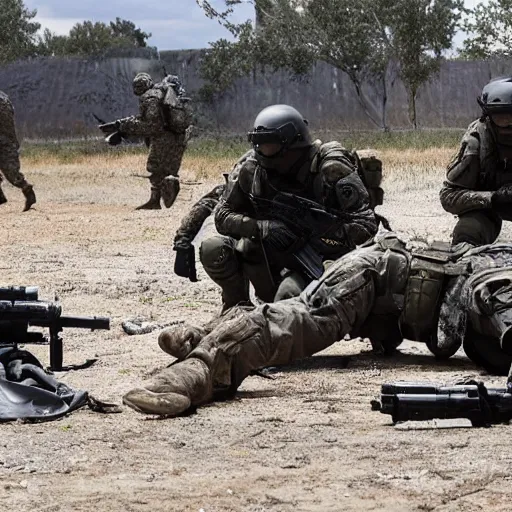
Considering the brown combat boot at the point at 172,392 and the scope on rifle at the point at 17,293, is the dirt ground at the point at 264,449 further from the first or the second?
the scope on rifle at the point at 17,293

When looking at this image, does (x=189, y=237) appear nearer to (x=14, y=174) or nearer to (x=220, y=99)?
(x=14, y=174)

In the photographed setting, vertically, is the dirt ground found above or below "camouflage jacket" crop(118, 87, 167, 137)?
below

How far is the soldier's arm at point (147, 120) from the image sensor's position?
50.4 feet

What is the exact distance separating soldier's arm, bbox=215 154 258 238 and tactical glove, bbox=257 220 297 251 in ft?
0.18

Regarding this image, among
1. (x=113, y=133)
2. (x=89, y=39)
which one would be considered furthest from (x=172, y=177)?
(x=89, y=39)

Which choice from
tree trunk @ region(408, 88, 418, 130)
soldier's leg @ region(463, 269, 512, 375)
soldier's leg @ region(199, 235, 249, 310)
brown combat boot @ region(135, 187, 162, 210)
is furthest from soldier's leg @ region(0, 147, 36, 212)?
tree trunk @ region(408, 88, 418, 130)

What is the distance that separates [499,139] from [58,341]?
2763 mm

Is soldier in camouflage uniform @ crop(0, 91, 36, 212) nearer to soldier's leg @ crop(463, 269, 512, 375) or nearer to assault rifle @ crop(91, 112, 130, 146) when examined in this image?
assault rifle @ crop(91, 112, 130, 146)

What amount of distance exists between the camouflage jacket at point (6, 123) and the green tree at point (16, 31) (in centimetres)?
2764

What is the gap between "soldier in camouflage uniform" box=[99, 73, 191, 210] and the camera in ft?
50.4

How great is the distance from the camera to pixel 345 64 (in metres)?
36.0

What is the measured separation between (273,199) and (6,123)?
9.41 m

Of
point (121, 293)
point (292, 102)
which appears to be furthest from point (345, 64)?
point (121, 293)

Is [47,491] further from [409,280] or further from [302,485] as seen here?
[409,280]
